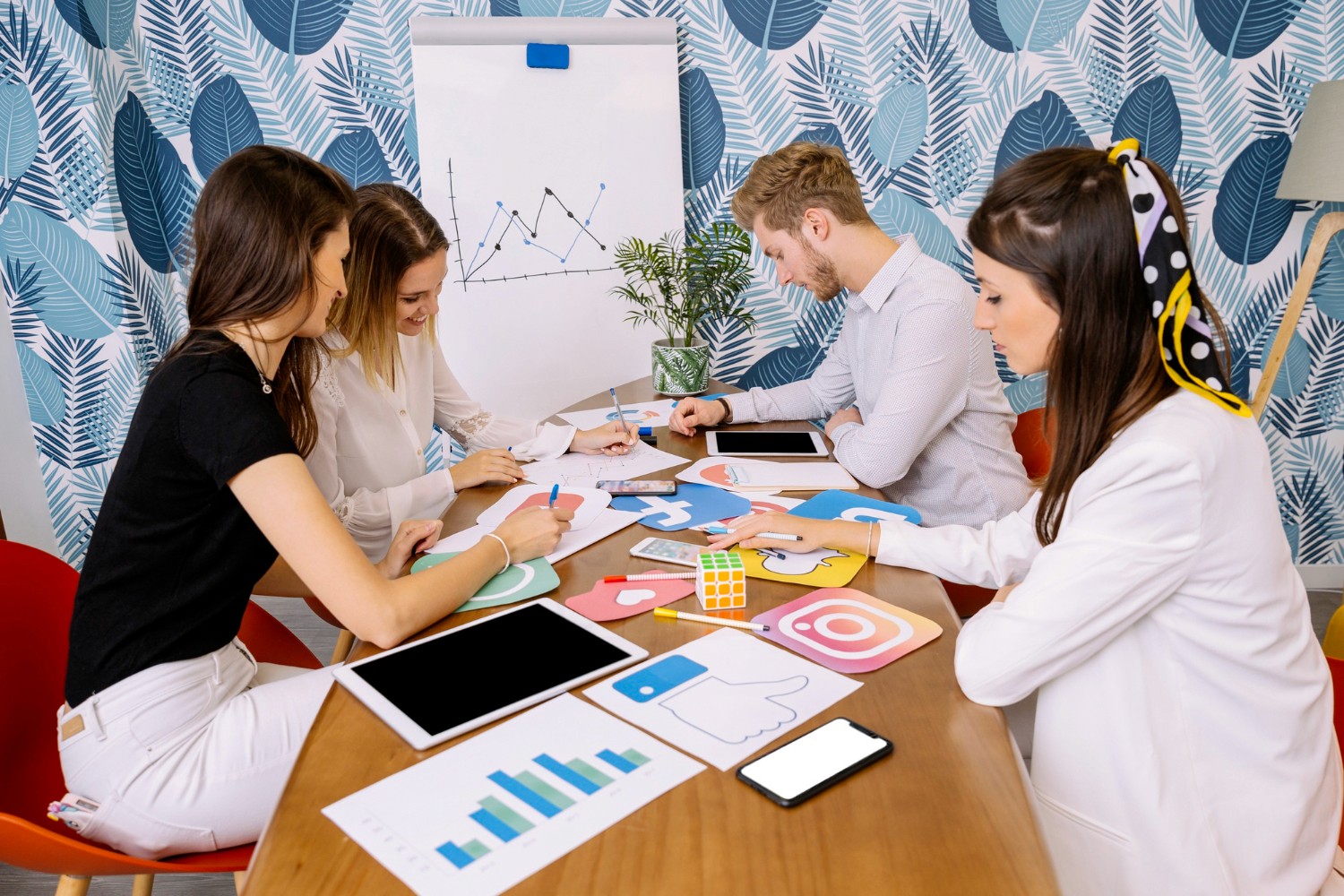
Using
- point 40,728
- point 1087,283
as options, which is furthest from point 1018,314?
point 40,728

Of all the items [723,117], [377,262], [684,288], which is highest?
[723,117]

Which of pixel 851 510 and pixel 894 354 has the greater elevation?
pixel 894 354

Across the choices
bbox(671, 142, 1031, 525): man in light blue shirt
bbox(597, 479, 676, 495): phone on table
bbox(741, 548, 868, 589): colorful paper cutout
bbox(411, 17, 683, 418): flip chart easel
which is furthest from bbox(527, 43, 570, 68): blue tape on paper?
bbox(741, 548, 868, 589): colorful paper cutout

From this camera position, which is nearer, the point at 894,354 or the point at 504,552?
the point at 504,552

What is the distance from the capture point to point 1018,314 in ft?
3.78

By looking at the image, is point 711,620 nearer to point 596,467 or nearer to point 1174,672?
point 1174,672

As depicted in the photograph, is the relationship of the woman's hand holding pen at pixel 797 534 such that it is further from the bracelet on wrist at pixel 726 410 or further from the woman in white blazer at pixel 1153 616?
the bracelet on wrist at pixel 726 410

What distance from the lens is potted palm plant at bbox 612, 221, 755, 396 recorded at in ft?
8.30

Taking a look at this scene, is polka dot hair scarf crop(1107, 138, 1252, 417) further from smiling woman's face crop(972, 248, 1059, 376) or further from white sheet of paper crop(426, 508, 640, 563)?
white sheet of paper crop(426, 508, 640, 563)

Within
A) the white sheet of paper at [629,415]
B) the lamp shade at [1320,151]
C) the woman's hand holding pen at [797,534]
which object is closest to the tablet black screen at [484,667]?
the woman's hand holding pen at [797,534]

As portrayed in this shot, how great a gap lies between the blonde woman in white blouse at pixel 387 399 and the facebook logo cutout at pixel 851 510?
520 millimetres

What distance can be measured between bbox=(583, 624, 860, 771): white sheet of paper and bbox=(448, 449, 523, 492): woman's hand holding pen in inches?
30.9

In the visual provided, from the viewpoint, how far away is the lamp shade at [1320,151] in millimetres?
2615

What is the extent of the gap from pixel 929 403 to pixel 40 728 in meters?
1.56
